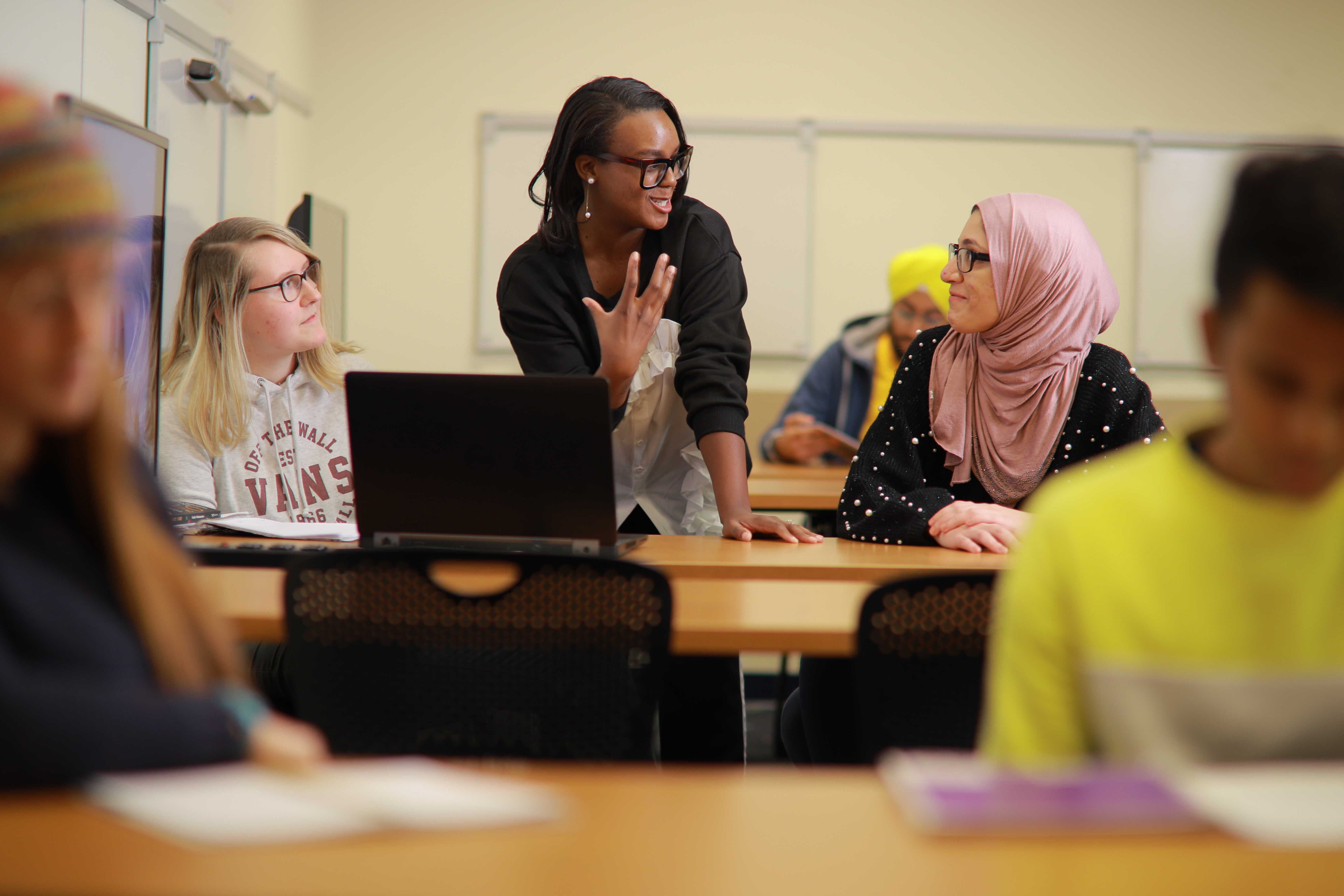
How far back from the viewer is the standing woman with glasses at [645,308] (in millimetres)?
2182

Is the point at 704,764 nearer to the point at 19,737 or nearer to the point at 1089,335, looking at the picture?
the point at 1089,335

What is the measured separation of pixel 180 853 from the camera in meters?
0.62

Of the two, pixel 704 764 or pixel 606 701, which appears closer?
pixel 606 701

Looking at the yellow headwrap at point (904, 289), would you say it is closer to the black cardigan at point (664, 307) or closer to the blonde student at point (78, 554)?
the black cardigan at point (664, 307)

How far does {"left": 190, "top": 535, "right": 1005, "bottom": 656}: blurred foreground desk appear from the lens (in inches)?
53.2

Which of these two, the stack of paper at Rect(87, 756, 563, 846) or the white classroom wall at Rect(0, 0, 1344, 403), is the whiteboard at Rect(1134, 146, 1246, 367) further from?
the stack of paper at Rect(87, 756, 563, 846)

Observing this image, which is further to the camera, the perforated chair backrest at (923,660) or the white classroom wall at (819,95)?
the white classroom wall at (819,95)

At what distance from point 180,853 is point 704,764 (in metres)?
1.50

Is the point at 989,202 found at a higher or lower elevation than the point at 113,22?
lower

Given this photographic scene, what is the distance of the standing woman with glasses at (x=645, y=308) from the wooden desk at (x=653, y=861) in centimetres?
140

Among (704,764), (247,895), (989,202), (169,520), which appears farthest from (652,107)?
(247,895)

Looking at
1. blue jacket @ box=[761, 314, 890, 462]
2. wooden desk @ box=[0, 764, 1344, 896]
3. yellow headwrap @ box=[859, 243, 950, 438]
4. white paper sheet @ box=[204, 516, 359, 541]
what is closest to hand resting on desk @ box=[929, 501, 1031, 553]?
white paper sheet @ box=[204, 516, 359, 541]

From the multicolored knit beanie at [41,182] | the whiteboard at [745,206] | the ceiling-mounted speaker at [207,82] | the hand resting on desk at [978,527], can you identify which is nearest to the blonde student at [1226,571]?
the multicolored knit beanie at [41,182]

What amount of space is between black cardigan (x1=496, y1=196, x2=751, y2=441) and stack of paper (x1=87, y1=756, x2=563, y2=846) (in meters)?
1.50
